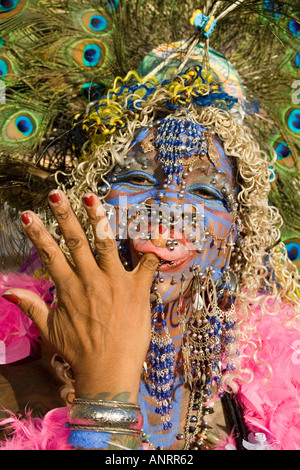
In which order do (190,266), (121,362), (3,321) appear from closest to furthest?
(121,362) < (190,266) < (3,321)

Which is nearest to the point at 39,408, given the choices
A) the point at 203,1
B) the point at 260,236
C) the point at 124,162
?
the point at 124,162

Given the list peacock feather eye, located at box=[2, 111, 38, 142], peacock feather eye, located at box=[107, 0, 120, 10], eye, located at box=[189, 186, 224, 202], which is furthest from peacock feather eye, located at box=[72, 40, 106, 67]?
eye, located at box=[189, 186, 224, 202]

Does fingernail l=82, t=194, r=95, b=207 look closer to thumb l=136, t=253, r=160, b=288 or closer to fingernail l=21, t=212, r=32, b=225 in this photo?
fingernail l=21, t=212, r=32, b=225

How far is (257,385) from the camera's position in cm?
261

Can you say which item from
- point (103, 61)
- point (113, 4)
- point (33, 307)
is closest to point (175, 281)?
point (33, 307)

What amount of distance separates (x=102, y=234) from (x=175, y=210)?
0.60 m

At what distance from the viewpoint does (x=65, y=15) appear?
2.87m

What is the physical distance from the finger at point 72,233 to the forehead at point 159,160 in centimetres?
74

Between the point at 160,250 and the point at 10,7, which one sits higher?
the point at 10,7

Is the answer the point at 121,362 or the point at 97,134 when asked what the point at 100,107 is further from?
the point at 121,362

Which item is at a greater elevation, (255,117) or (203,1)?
(203,1)

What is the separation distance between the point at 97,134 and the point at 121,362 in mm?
1292

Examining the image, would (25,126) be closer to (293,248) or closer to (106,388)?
(106,388)

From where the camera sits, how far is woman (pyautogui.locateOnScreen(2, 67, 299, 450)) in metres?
1.76
